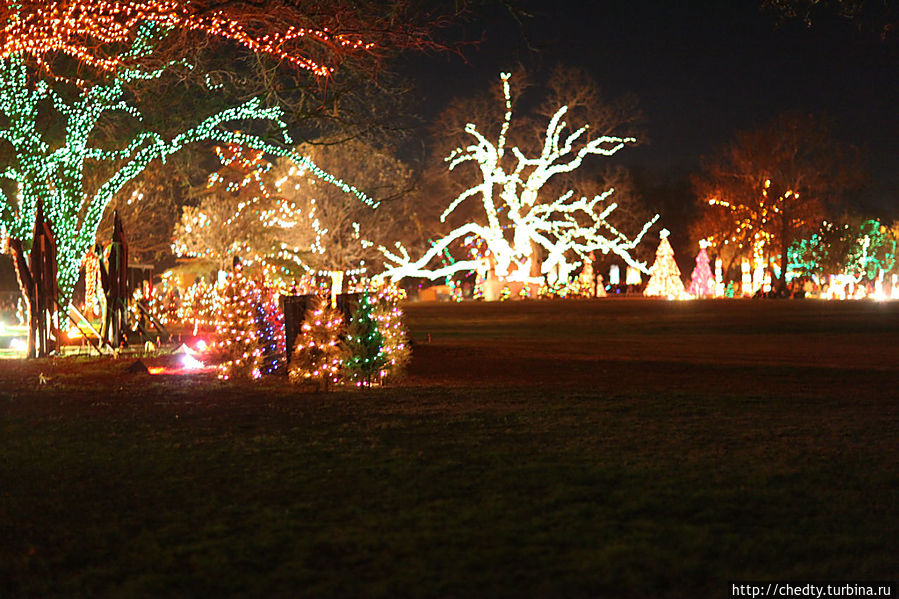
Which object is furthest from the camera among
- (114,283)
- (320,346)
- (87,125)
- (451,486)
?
(87,125)

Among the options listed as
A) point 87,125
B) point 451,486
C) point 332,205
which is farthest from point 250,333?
point 332,205

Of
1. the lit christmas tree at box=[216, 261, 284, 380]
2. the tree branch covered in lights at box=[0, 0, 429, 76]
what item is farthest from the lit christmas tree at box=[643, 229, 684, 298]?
the lit christmas tree at box=[216, 261, 284, 380]

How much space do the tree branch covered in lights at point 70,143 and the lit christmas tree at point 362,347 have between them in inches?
324

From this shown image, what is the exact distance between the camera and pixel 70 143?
20969 millimetres

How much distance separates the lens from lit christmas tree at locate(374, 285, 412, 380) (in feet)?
41.2

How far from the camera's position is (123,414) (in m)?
10.1

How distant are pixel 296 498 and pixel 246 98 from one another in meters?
15.1

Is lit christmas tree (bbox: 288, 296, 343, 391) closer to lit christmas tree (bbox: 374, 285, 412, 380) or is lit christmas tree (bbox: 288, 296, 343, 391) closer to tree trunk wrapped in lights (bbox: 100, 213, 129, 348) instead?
lit christmas tree (bbox: 374, 285, 412, 380)

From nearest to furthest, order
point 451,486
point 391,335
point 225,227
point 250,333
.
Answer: point 451,486 → point 391,335 → point 250,333 → point 225,227

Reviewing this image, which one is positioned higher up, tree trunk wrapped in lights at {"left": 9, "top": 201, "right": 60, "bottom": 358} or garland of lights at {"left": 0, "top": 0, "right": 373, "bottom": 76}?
garland of lights at {"left": 0, "top": 0, "right": 373, "bottom": 76}

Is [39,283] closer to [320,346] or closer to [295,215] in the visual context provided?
[320,346]

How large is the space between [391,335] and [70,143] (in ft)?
37.5

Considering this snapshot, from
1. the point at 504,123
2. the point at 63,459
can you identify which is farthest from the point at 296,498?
the point at 504,123

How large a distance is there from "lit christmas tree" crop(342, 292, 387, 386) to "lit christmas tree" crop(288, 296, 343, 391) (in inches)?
5.1
